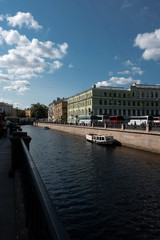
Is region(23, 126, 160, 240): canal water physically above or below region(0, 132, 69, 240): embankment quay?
A: below

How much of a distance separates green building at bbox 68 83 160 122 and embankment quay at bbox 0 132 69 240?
5769 cm

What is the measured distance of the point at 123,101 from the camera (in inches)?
2630

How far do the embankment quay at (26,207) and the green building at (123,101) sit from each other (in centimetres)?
5769

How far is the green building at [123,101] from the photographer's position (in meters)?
65.2

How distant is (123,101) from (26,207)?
6581cm

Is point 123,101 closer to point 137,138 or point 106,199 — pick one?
point 137,138

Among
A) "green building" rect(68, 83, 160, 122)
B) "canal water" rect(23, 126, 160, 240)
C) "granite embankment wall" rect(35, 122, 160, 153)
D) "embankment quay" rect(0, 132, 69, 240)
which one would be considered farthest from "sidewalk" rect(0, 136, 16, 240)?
"green building" rect(68, 83, 160, 122)

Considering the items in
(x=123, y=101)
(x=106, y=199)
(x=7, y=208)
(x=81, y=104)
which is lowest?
(x=106, y=199)

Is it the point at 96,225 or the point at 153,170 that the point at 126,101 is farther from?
the point at 96,225

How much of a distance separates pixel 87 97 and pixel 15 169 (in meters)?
63.3

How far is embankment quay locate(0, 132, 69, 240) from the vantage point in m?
1.79

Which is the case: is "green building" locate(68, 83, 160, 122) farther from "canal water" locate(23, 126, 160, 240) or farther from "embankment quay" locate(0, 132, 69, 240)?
"embankment quay" locate(0, 132, 69, 240)

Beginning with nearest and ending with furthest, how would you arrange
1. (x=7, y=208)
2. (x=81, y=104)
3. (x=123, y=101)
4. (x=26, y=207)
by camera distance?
(x=26, y=207), (x=7, y=208), (x=123, y=101), (x=81, y=104)

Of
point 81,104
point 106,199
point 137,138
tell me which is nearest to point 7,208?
point 106,199
